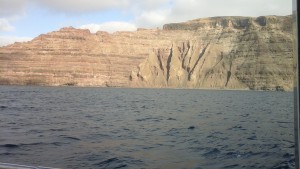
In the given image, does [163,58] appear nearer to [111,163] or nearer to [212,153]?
[212,153]

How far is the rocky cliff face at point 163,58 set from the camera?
102 metres

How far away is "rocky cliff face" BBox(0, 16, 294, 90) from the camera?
102438 millimetres

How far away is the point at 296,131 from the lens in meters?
1.21

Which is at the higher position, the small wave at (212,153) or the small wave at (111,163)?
the small wave at (111,163)

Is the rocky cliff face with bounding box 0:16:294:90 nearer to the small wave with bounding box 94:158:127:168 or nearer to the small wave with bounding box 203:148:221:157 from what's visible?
the small wave with bounding box 203:148:221:157

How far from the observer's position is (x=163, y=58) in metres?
120

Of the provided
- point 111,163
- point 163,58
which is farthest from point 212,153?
point 163,58

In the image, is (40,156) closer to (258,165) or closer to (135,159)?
(135,159)

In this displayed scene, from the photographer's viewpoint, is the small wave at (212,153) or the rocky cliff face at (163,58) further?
the rocky cliff face at (163,58)

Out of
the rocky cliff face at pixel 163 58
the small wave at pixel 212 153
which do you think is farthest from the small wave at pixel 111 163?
the rocky cliff face at pixel 163 58

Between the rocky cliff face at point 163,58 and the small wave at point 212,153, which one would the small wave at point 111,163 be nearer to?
the small wave at point 212,153

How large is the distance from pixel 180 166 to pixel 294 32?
584 centimetres

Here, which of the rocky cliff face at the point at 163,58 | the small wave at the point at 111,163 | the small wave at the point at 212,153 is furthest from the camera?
the rocky cliff face at the point at 163,58

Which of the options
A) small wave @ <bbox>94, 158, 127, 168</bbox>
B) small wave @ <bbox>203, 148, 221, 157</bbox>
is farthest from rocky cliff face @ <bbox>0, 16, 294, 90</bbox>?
small wave @ <bbox>94, 158, 127, 168</bbox>
